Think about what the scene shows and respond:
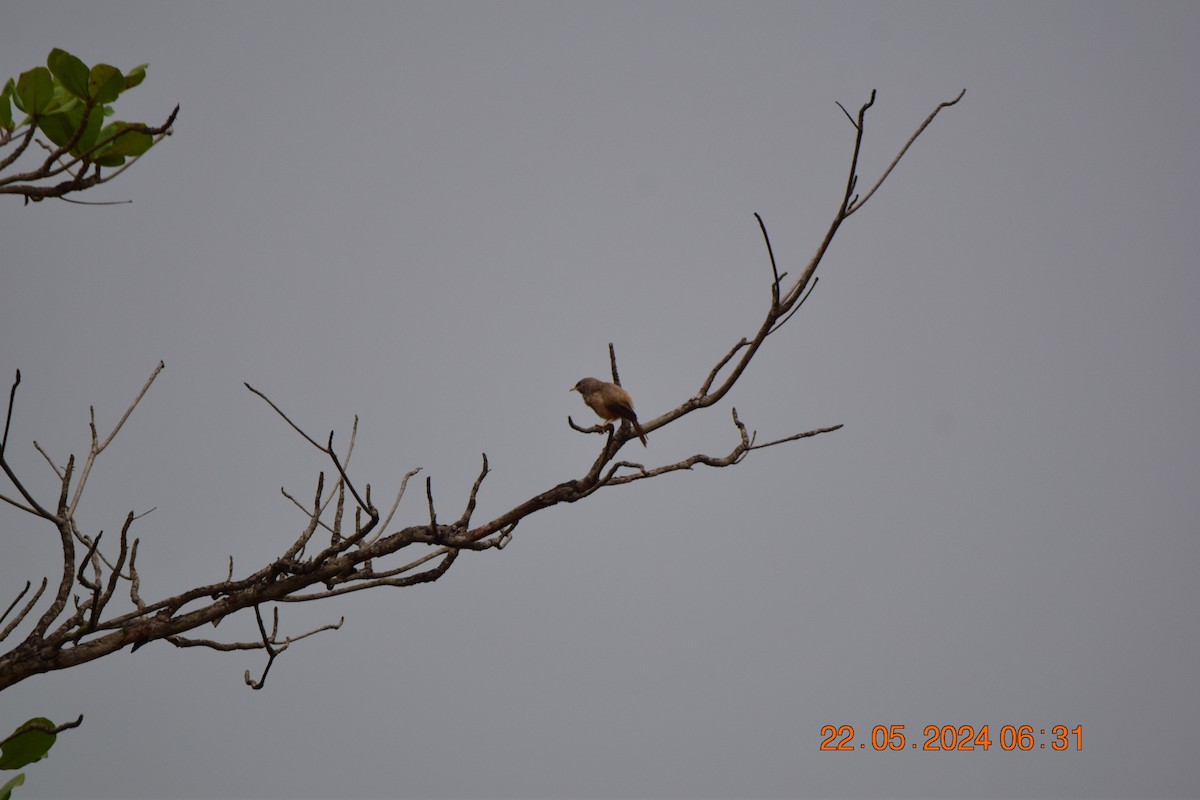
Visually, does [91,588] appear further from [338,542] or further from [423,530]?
[423,530]

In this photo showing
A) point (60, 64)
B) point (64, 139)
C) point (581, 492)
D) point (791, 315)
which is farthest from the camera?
point (581, 492)

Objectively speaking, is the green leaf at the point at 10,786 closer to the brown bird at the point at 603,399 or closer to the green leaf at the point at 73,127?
the green leaf at the point at 73,127

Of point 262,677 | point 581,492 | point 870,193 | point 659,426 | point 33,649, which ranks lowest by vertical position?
point 33,649

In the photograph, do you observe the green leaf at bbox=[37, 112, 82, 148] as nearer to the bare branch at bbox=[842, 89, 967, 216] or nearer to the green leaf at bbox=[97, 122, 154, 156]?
the green leaf at bbox=[97, 122, 154, 156]

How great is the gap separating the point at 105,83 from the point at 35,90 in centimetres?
16

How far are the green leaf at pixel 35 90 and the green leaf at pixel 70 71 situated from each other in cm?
3

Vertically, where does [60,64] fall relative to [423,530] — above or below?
above

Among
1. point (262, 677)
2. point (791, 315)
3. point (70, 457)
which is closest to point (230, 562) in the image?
point (262, 677)

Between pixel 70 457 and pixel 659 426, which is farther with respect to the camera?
pixel 659 426

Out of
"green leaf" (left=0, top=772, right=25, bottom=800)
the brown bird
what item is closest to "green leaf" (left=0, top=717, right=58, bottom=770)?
"green leaf" (left=0, top=772, right=25, bottom=800)

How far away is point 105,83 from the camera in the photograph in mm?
2420

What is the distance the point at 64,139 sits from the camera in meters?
2.54

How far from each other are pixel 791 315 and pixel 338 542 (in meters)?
1.53

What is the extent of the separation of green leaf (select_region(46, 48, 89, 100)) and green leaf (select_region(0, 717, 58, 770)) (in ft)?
5.13
